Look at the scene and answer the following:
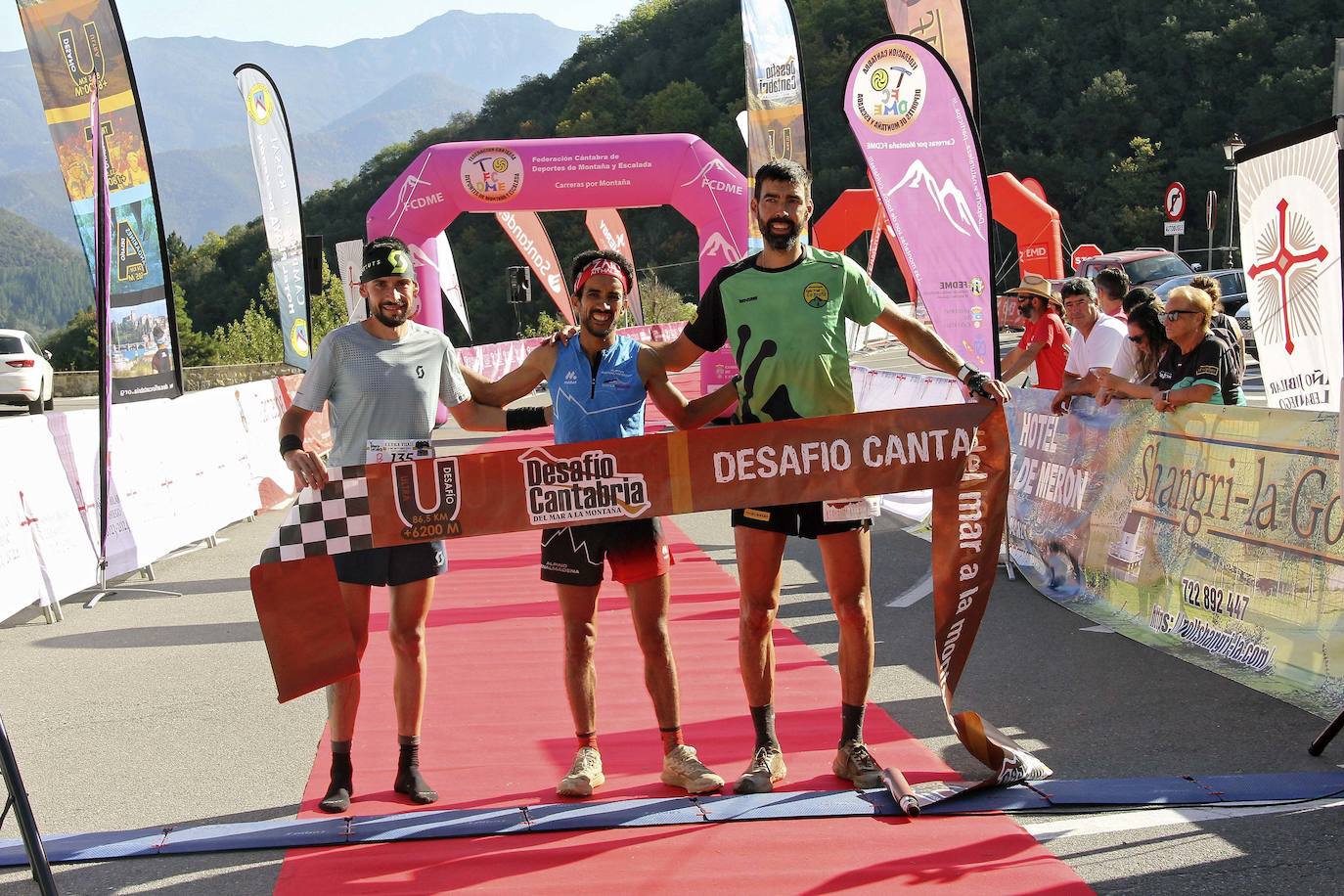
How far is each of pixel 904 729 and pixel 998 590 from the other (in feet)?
9.82

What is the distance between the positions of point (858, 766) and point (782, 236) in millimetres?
1867

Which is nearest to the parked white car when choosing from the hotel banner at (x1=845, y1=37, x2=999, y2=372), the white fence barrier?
the white fence barrier

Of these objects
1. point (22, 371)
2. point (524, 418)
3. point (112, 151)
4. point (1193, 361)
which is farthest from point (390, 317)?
point (22, 371)

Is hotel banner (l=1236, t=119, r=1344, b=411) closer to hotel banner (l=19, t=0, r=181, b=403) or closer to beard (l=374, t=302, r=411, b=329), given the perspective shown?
beard (l=374, t=302, r=411, b=329)

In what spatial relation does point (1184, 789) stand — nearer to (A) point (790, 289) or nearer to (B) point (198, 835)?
(A) point (790, 289)

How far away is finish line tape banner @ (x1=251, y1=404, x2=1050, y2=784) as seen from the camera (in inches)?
170

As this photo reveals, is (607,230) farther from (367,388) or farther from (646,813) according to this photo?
(646,813)

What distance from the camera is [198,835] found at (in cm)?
416

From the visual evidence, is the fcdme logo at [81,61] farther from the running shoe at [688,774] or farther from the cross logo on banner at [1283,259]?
the cross logo on banner at [1283,259]

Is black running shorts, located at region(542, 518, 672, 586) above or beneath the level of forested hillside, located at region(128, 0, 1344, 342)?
beneath

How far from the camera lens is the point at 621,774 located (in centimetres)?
474

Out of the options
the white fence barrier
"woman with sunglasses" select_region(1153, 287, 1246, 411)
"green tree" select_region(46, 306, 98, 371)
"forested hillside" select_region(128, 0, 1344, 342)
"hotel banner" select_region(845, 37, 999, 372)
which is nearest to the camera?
"woman with sunglasses" select_region(1153, 287, 1246, 411)

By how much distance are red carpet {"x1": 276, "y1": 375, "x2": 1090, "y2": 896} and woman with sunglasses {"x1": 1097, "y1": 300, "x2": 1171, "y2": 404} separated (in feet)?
7.68

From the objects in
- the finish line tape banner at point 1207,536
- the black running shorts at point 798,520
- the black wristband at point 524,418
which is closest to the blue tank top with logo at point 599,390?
the black wristband at point 524,418
